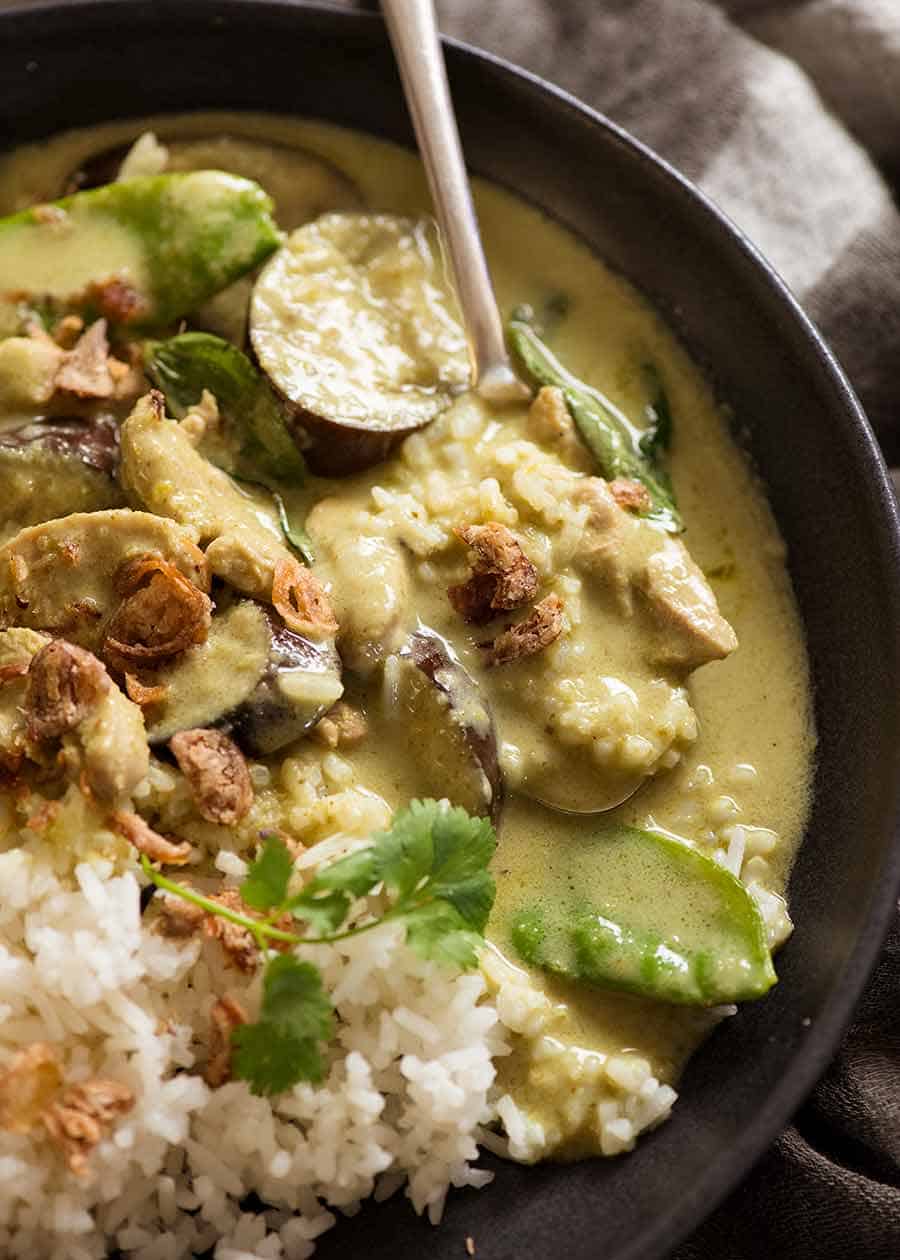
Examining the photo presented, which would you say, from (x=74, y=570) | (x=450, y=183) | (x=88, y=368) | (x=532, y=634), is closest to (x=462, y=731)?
(x=532, y=634)

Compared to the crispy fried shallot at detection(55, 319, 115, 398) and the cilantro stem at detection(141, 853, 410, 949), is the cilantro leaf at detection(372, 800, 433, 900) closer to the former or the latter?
the cilantro stem at detection(141, 853, 410, 949)

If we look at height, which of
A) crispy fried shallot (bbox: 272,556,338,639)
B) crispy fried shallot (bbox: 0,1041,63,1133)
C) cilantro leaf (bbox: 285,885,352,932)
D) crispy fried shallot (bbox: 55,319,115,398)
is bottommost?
Result: crispy fried shallot (bbox: 0,1041,63,1133)

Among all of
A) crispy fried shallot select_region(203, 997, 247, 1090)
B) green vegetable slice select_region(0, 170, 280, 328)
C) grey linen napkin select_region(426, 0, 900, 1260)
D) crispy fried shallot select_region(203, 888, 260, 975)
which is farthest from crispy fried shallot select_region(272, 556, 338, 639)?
grey linen napkin select_region(426, 0, 900, 1260)

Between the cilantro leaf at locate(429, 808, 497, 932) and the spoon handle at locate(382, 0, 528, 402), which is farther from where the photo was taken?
the spoon handle at locate(382, 0, 528, 402)

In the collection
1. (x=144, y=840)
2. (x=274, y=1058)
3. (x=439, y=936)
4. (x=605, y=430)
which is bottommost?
(x=274, y=1058)

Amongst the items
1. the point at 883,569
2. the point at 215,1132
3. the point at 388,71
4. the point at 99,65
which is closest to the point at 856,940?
the point at 883,569

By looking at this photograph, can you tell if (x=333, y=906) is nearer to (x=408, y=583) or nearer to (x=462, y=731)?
(x=462, y=731)

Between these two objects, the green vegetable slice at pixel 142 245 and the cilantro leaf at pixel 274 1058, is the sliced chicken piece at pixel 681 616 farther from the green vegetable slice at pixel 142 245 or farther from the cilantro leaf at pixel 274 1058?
the green vegetable slice at pixel 142 245
